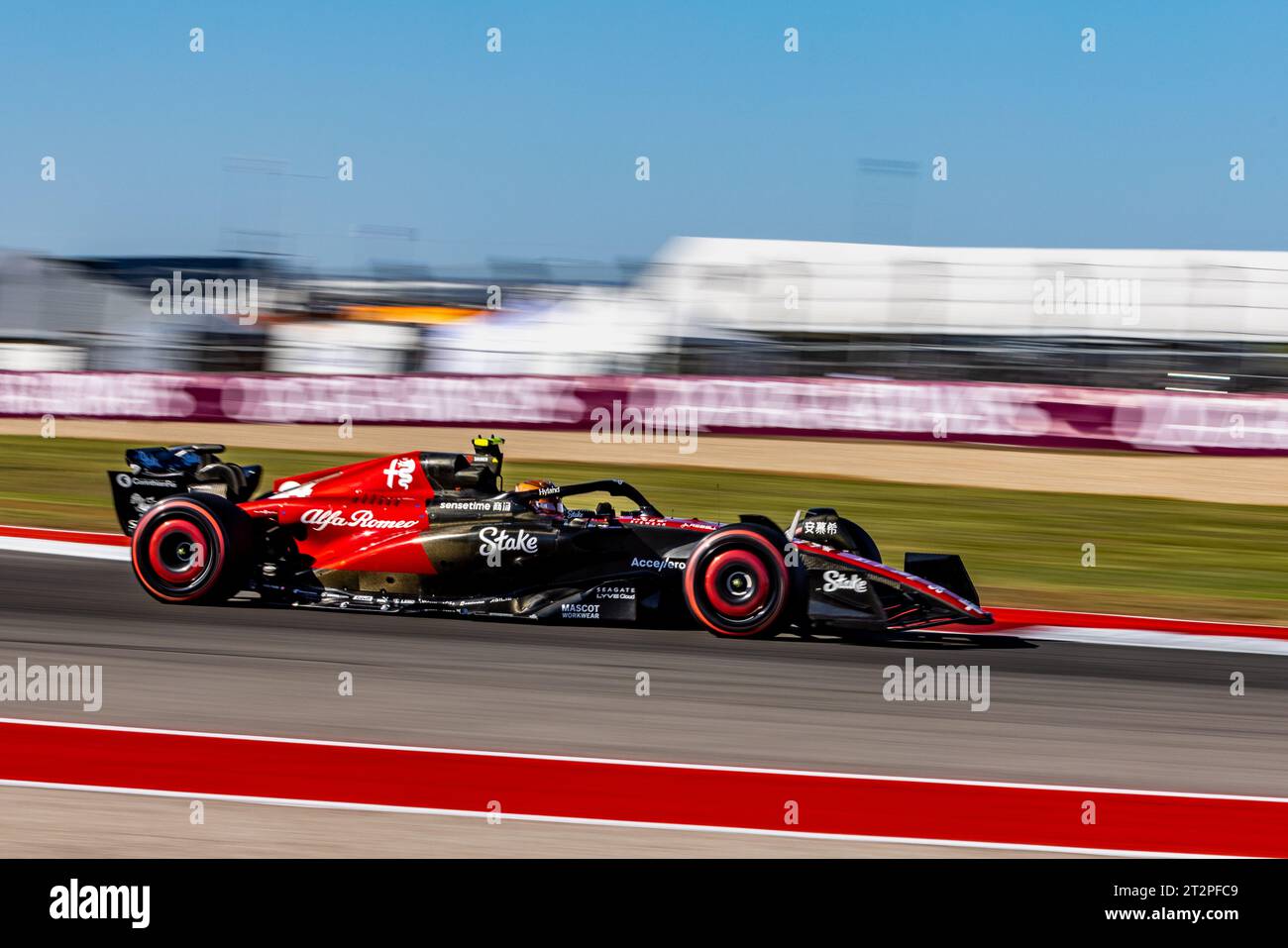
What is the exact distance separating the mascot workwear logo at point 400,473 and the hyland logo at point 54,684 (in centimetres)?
203

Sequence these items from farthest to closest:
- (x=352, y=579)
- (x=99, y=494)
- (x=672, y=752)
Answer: (x=99, y=494) < (x=352, y=579) < (x=672, y=752)

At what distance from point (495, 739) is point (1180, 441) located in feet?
50.2

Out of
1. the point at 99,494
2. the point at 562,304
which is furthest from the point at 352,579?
the point at 562,304

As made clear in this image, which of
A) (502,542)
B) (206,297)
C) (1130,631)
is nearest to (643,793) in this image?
(502,542)

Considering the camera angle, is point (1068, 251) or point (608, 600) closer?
point (608, 600)

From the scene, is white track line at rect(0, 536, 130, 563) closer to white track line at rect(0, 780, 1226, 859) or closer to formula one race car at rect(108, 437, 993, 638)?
formula one race car at rect(108, 437, 993, 638)

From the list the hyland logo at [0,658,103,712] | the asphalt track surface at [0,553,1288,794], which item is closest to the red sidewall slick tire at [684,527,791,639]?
the asphalt track surface at [0,553,1288,794]

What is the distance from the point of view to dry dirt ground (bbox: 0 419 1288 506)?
17984mm

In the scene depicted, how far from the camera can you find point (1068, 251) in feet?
86.1

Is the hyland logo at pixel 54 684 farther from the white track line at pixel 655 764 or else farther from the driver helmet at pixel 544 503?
the driver helmet at pixel 544 503

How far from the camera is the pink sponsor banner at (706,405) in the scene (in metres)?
19.0

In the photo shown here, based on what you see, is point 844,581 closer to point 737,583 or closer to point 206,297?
point 737,583
